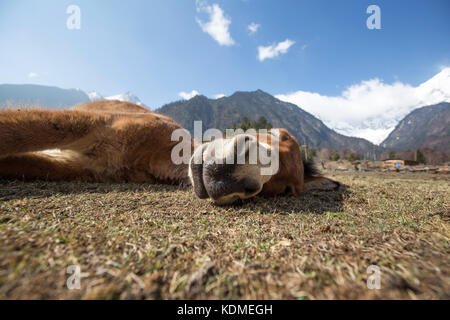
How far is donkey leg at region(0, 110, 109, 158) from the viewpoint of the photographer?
7.06 feet

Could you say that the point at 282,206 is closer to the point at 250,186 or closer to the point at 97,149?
the point at 250,186

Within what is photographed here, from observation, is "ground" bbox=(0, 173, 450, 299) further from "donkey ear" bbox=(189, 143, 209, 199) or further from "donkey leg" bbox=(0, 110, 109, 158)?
"donkey leg" bbox=(0, 110, 109, 158)

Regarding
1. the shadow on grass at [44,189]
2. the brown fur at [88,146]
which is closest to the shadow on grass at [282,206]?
the shadow on grass at [44,189]

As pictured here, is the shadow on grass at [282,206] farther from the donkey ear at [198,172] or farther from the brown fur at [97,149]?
the donkey ear at [198,172]

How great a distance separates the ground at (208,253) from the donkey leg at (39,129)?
0.70m

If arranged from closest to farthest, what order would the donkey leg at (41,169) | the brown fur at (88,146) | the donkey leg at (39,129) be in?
the donkey leg at (39,129)
the brown fur at (88,146)
the donkey leg at (41,169)

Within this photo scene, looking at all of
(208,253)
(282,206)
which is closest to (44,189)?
(208,253)

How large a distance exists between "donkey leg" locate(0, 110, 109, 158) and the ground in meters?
0.70

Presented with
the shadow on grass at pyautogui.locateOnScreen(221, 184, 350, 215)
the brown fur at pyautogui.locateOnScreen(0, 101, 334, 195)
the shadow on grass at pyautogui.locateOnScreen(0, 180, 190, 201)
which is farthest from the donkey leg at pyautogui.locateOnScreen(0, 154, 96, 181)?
the shadow on grass at pyautogui.locateOnScreen(221, 184, 350, 215)

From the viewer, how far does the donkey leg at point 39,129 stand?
7.06ft

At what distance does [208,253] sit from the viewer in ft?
3.25

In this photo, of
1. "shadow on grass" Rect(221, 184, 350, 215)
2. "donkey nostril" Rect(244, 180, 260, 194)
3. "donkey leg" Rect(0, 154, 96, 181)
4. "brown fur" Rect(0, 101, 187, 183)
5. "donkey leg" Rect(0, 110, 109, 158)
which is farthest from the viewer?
"donkey leg" Rect(0, 154, 96, 181)
